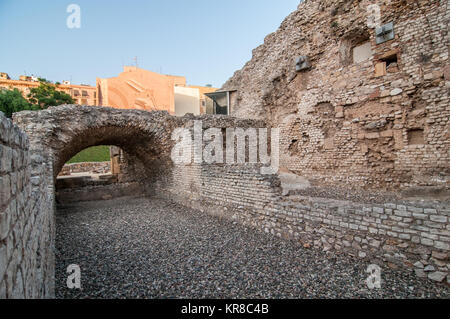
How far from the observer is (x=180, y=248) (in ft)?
15.1

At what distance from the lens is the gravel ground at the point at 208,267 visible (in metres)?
3.10

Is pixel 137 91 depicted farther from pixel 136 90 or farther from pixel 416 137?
pixel 416 137

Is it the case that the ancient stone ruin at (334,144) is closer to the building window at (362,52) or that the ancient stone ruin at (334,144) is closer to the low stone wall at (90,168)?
the building window at (362,52)

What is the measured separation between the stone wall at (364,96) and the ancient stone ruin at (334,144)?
3cm

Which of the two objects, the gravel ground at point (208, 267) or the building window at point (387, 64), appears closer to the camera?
the gravel ground at point (208, 267)

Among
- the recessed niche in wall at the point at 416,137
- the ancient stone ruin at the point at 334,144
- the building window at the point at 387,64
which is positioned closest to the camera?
the ancient stone ruin at the point at 334,144

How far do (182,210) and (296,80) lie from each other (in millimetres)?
7832

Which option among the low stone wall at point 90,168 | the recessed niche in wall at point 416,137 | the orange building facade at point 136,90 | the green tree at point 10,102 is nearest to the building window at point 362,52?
the recessed niche in wall at point 416,137

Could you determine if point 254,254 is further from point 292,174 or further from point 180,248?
point 292,174

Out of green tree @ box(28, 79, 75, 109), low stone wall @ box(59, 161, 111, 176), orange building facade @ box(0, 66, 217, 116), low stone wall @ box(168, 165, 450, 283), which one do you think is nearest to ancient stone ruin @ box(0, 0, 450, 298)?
low stone wall @ box(168, 165, 450, 283)

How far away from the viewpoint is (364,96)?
803 cm

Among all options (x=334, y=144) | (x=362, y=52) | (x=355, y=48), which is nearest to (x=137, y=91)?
(x=355, y=48)

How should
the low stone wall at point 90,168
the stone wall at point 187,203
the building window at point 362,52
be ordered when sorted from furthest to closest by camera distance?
the low stone wall at point 90,168 → the building window at point 362,52 → the stone wall at point 187,203

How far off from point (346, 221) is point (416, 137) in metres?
5.25
